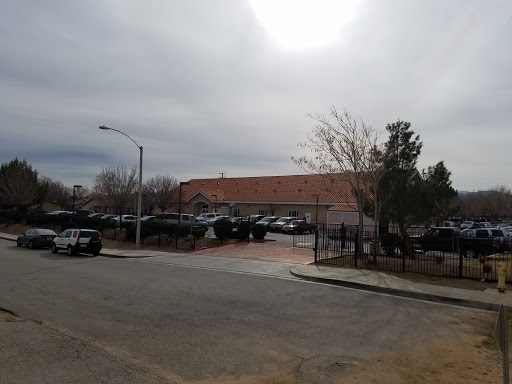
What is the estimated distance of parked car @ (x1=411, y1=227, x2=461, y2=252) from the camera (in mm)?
16494

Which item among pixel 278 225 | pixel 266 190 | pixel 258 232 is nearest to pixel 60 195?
pixel 266 190

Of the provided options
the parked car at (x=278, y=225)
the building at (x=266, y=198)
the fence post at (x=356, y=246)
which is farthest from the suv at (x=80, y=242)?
the building at (x=266, y=198)

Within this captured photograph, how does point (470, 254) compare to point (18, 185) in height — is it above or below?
below

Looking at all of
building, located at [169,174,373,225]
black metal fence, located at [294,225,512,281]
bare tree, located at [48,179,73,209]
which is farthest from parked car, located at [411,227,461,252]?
bare tree, located at [48,179,73,209]

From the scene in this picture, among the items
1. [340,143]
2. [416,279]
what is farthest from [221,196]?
[416,279]

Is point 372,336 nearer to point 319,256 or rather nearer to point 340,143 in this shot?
point 319,256

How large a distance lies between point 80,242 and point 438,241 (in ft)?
63.1

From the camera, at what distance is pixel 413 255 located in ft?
62.7

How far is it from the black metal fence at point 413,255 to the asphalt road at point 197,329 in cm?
466

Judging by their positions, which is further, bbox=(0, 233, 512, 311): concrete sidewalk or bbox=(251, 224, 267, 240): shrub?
bbox=(251, 224, 267, 240): shrub

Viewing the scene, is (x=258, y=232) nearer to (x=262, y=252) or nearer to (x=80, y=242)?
(x=262, y=252)

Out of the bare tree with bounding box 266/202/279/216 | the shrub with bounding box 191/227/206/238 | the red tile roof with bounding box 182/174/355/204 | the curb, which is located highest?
the red tile roof with bounding box 182/174/355/204

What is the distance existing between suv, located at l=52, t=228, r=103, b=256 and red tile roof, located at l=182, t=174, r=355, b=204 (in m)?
31.5

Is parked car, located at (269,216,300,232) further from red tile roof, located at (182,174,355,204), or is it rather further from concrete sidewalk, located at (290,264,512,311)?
concrete sidewalk, located at (290,264,512,311)
